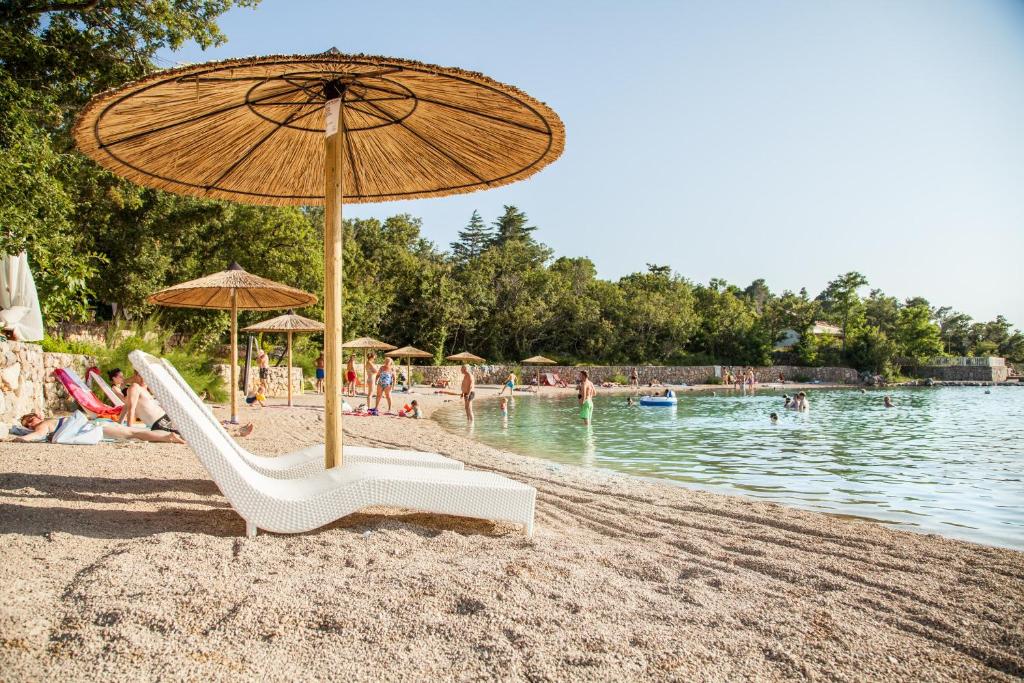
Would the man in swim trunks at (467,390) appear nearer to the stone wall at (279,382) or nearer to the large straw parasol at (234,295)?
the large straw parasol at (234,295)

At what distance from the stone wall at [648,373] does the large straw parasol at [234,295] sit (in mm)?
24916

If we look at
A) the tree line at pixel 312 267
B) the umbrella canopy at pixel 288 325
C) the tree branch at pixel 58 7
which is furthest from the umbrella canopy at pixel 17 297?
the umbrella canopy at pixel 288 325

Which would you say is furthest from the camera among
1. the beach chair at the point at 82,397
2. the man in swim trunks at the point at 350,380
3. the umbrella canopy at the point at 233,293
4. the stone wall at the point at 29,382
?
the man in swim trunks at the point at 350,380

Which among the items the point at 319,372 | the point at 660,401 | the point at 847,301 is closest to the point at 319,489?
the point at 319,372

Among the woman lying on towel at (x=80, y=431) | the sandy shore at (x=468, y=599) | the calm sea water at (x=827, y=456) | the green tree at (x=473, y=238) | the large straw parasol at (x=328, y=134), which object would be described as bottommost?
the calm sea water at (x=827, y=456)

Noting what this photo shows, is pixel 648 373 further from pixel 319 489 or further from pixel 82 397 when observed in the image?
pixel 319 489

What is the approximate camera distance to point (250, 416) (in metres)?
12.7

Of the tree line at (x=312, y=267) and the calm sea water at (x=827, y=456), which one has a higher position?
the tree line at (x=312, y=267)

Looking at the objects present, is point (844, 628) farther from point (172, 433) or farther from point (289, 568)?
point (172, 433)

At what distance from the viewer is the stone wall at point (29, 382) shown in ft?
26.3

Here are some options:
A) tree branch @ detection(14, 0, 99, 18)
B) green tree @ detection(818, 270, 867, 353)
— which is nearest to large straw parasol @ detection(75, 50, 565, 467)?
tree branch @ detection(14, 0, 99, 18)

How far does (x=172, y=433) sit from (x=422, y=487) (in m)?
5.20

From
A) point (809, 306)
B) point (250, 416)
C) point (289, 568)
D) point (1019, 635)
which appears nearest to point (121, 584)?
point (289, 568)

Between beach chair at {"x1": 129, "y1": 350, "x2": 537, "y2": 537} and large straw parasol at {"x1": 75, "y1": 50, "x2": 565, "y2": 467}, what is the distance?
1.81 ft
